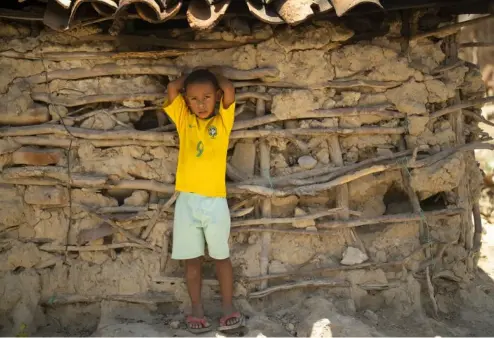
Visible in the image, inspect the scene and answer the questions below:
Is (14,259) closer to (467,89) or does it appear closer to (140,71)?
(140,71)

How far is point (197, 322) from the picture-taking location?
121 inches

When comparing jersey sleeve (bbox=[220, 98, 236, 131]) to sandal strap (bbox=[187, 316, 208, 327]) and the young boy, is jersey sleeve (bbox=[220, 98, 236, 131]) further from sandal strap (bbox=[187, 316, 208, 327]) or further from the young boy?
sandal strap (bbox=[187, 316, 208, 327])

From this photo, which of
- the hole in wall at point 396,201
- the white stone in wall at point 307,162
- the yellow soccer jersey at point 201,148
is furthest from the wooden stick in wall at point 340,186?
the yellow soccer jersey at point 201,148

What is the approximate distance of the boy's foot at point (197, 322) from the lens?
307 centimetres

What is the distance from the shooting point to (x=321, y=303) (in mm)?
3211

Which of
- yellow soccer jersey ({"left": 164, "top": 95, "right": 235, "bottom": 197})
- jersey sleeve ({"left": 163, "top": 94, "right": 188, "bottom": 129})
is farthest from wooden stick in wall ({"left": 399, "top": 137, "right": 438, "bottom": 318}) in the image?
jersey sleeve ({"left": 163, "top": 94, "right": 188, "bottom": 129})

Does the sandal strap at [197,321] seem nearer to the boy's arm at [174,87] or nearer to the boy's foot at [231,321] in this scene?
the boy's foot at [231,321]

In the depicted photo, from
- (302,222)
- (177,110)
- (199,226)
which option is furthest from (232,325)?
(177,110)

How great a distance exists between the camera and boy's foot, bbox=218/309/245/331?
10.0 feet

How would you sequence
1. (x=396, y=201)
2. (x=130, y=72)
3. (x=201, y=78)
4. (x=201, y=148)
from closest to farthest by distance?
1. (x=201, y=78)
2. (x=201, y=148)
3. (x=130, y=72)
4. (x=396, y=201)

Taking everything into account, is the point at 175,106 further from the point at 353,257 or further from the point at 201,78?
the point at 353,257

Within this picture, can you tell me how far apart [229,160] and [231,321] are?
96 centimetres

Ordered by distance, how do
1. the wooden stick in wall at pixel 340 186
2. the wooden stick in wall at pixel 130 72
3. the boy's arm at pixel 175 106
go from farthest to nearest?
1. the wooden stick in wall at pixel 340 186
2. the wooden stick in wall at pixel 130 72
3. the boy's arm at pixel 175 106

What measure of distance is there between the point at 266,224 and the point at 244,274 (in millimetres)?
331
